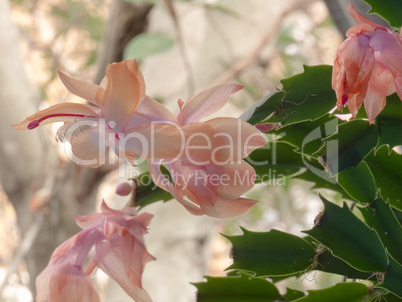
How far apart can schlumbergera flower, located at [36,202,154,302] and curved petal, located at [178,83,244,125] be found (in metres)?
0.07

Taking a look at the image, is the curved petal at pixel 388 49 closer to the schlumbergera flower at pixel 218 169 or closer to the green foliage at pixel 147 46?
the schlumbergera flower at pixel 218 169

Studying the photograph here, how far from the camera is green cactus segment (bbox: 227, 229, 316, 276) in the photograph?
1.02ft

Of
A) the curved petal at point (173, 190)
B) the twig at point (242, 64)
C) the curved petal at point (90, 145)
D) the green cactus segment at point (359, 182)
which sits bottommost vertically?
the twig at point (242, 64)

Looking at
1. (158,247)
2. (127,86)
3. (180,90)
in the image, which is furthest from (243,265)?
(180,90)

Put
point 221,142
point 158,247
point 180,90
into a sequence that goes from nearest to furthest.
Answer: point 221,142
point 158,247
point 180,90

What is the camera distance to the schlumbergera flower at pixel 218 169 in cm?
24

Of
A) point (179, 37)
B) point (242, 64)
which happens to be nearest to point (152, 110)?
point (179, 37)

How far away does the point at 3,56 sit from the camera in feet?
4.25

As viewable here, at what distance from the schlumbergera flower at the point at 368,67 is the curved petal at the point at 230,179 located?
0.06m

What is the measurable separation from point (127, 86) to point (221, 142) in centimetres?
5

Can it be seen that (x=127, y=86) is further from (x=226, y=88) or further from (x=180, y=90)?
(x=180, y=90)

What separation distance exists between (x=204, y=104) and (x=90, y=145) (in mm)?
66

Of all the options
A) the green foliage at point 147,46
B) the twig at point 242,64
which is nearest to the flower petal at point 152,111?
the green foliage at point 147,46

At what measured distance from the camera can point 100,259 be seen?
0.29 m
